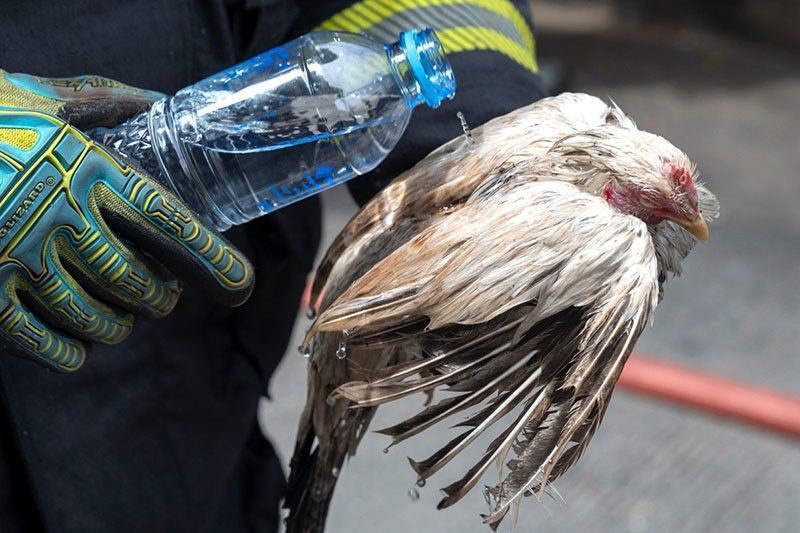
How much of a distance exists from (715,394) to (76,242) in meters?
3.05

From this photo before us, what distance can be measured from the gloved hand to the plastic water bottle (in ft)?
0.25

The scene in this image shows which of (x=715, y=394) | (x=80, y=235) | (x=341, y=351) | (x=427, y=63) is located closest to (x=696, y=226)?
(x=427, y=63)

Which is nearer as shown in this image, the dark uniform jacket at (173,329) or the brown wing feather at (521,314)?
the brown wing feather at (521,314)

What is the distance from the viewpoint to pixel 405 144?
1509 mm

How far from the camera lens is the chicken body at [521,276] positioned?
124 centimetres

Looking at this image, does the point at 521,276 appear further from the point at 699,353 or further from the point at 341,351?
the point at 699,353

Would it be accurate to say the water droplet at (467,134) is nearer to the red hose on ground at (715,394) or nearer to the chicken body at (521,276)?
the chicken body at (521,276)

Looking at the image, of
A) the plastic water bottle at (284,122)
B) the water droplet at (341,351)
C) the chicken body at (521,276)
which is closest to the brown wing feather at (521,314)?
the chicken body at (521,276)

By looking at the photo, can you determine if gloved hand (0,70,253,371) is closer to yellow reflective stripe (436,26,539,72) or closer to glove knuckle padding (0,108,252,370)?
glove knuckle padding (0,108,252,370)

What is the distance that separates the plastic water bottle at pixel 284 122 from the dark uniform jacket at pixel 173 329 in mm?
80

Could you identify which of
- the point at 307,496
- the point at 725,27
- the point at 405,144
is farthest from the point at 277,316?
the point at 725,27

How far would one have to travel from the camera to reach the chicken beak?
1318mm

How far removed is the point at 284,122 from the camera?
4.69 ft

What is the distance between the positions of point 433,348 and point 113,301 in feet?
1.45
